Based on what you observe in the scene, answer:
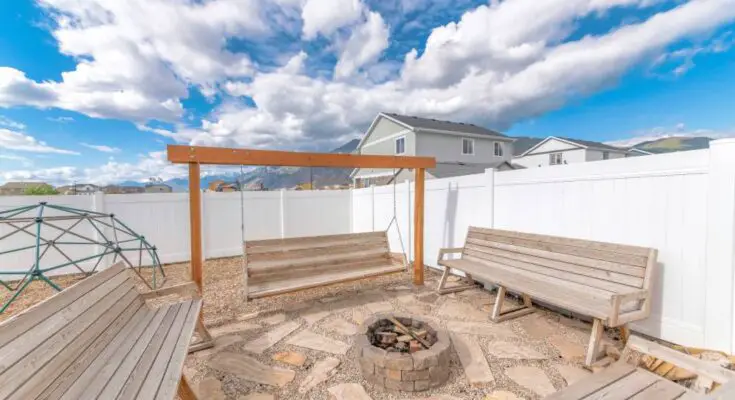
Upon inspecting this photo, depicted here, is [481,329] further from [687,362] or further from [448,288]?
[687,362]

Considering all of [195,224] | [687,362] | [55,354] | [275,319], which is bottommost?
[275,319]

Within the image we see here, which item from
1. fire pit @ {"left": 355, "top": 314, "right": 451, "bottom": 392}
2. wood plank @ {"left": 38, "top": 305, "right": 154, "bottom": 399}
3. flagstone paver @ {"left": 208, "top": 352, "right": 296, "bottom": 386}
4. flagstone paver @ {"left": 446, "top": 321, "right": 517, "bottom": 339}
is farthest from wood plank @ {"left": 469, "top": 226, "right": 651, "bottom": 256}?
wood plank @ {"left": 38, "top": 305, "right": 154, "bottom": 399}

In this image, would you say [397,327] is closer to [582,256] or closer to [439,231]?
[582,256]

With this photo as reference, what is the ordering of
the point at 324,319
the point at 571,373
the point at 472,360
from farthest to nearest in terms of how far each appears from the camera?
the point at 324,319 < the point at 472,360 < the point at 571,373

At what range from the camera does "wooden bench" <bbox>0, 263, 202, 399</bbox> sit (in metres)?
1.27

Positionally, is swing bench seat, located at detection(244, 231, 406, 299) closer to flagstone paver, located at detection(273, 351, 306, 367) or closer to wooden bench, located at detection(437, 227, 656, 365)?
flagstone paver, located at detection(273, 351, 306, 367)

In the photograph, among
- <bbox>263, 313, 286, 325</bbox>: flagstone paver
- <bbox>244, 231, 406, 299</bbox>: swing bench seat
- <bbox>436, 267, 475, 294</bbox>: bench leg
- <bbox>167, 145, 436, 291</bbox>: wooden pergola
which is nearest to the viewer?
<bbox>167, 145, 436, 291</bbox>: wooden pergola

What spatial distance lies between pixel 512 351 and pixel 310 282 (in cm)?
239

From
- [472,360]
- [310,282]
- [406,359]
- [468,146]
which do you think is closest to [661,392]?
[472,360]

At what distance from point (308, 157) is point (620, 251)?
361 centimetres

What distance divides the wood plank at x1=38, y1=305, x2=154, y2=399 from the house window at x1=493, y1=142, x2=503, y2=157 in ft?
77.4

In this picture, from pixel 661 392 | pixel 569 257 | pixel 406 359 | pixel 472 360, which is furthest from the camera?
pixel 569 257

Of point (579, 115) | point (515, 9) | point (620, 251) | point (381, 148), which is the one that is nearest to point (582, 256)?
point (620, 251)

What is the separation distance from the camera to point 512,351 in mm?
2756
